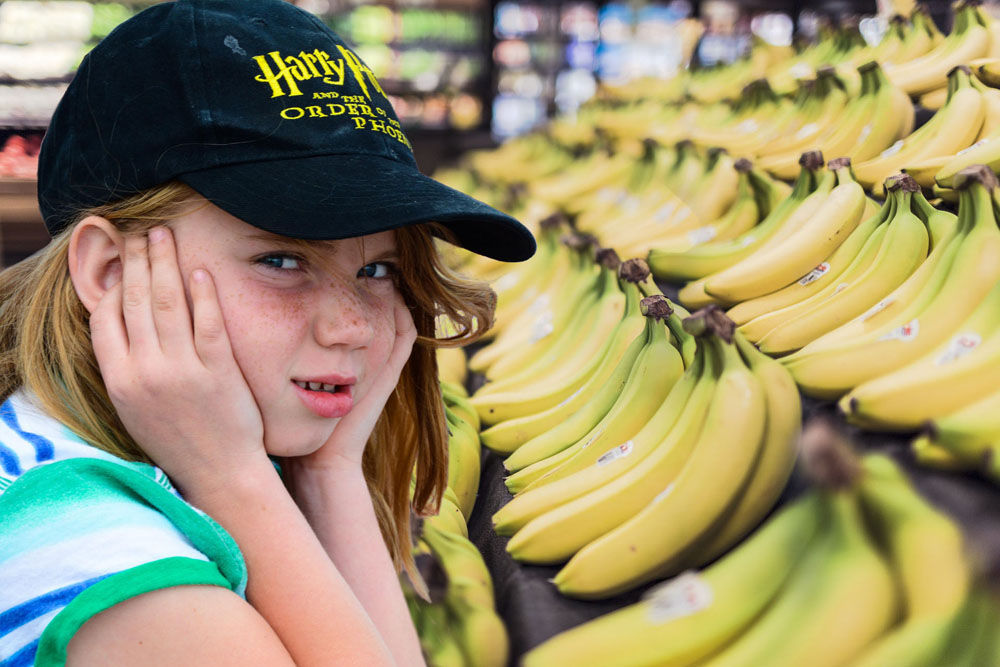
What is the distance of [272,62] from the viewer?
88 cm

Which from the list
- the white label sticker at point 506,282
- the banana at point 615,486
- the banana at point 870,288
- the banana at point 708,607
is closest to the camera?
the banana at point 708,607

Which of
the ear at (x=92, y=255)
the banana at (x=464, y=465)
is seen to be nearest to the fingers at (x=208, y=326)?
the ear at (x=92, y=255)

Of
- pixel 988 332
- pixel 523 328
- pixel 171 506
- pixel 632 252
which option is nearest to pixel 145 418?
pixel 171 506

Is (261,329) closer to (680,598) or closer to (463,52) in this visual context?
(680,598)

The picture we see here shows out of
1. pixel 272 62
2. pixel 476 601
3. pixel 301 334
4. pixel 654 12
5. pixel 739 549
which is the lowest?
pixel 654 12

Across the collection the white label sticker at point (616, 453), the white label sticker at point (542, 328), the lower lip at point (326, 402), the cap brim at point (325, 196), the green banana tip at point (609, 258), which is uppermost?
the cap brim at point (325, 196)

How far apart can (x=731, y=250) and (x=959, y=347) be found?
0.78m

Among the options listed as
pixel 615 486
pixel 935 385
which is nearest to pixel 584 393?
pixel 615 486

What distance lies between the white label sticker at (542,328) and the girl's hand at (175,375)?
38.2 inches

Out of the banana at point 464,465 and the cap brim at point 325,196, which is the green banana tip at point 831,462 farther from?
the banana at point 464,465

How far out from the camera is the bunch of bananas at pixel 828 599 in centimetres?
62

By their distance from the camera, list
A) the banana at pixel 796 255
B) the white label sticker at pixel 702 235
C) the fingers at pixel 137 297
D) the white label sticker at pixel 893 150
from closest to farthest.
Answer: the fingers at pixel 137 297 → the banana at pixel 796 255 → the white label sticker at pixel 893 150 → the white label sticker at pixel 702 235

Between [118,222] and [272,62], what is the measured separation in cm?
24

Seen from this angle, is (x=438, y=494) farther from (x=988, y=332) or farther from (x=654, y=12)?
(x=654, y=12)
